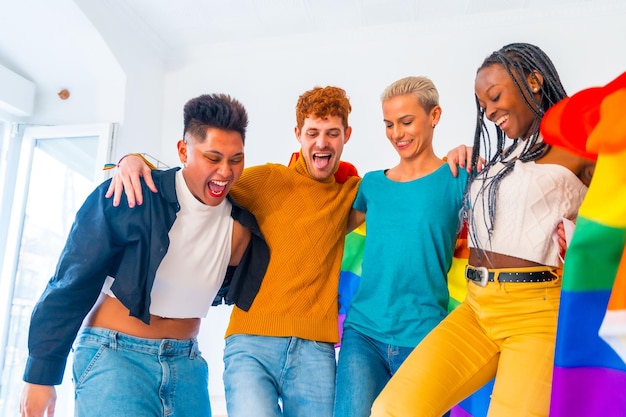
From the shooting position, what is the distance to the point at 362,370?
154 centimetres

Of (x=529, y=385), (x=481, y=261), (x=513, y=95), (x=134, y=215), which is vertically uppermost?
(x=513, y=95)

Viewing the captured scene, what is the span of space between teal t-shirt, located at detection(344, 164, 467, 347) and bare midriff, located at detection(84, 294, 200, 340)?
1.85 ft

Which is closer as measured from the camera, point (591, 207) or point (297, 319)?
point (591, 207)

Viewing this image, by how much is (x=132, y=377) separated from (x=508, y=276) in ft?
3.37

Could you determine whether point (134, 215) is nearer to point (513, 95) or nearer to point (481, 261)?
point (481, 261)

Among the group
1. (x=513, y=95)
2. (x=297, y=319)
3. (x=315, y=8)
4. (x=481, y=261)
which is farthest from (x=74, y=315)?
Answer: (x=315, y=8)

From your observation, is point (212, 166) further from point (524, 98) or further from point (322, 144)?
point (524, 98)

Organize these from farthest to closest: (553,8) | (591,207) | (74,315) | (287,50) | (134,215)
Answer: (287,50)
(553,8)
(134,215)
(74,315)
(591,207)

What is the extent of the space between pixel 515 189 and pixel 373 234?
1.64 feet

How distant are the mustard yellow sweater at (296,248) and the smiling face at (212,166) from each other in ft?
0.63

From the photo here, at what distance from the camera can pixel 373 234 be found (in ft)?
5.65

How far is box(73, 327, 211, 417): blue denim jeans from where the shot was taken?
1.36 m

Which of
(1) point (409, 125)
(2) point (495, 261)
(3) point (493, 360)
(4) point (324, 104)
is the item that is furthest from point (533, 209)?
(4) point (324, 104)

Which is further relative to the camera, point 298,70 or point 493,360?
point 298,70
